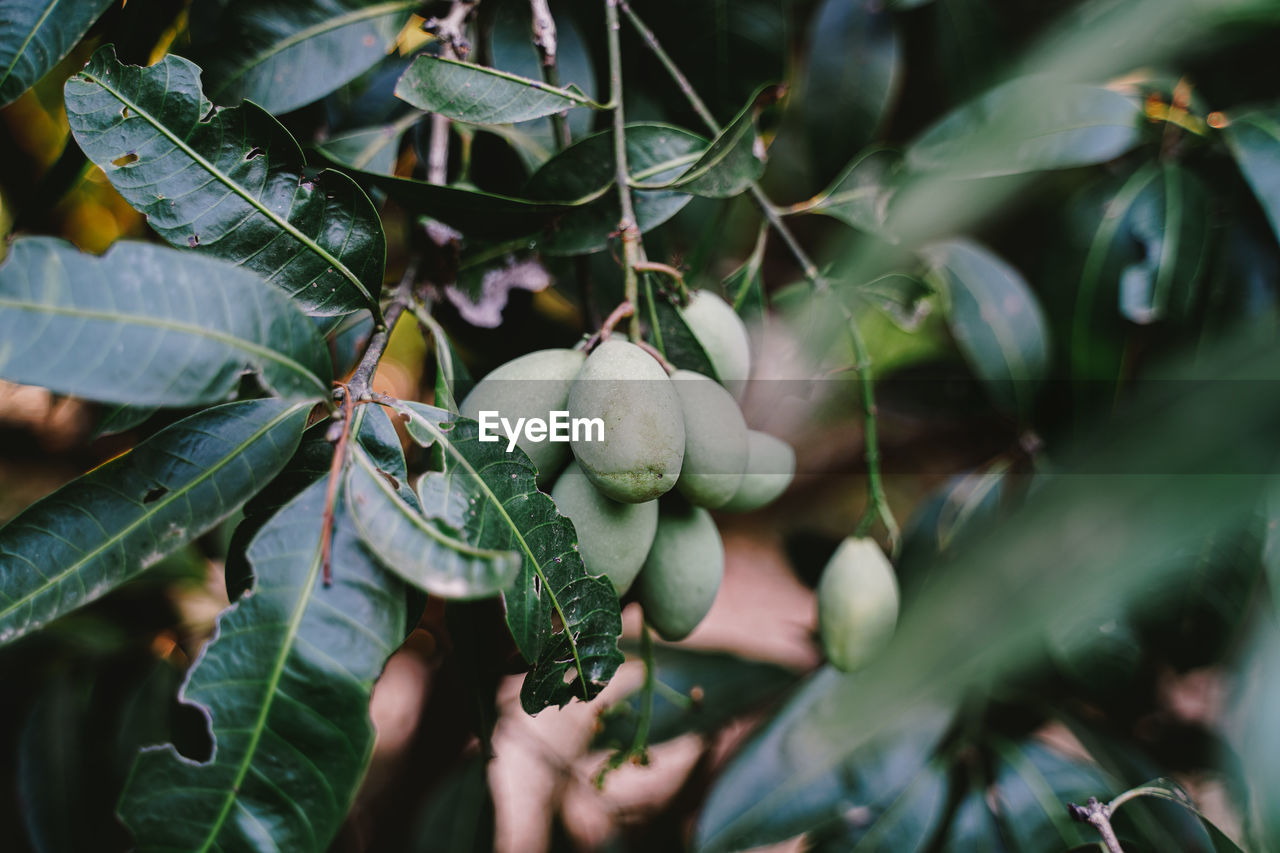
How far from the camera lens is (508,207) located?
1.82 feet

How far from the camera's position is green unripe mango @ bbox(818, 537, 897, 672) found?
69 cm

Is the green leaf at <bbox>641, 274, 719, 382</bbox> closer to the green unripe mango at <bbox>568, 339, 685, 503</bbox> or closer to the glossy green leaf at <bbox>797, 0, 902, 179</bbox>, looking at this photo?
the green unripe mango at <bbox>568, 339, 685, 503</bbox>

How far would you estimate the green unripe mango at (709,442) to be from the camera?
1.66ft

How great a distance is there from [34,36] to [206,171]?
0.19m

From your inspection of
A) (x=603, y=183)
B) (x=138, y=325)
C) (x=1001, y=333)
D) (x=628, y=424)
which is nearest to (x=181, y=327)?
(x=138, y=325)

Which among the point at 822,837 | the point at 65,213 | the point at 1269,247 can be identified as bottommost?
the point at 822,837

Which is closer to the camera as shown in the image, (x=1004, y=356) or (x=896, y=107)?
(x=1004, y=356)

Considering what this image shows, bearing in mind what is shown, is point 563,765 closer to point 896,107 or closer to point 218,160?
point 218,160

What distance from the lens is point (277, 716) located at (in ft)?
1.20

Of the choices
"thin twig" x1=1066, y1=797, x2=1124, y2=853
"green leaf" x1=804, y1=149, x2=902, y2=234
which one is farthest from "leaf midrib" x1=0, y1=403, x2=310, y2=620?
"thin twig" x1=1066, y1=797, x2=1124, y2=853

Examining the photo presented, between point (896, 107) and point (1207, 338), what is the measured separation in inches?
25.1

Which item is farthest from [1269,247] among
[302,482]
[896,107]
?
[302,482]

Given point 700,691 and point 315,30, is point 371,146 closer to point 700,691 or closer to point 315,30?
point 315,30

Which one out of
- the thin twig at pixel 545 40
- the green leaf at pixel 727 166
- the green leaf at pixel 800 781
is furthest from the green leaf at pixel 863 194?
the green leaf at pixel 800 781
